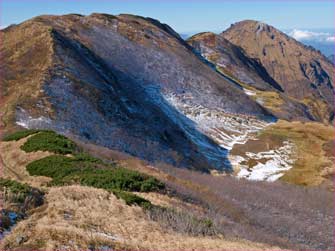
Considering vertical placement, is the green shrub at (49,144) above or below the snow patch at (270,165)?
above

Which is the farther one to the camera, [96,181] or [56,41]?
[56,41]

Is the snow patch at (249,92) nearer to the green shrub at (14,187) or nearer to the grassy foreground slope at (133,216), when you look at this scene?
the grassy foreground slope at (133,216)

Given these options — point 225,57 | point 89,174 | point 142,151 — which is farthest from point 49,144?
point 225,57

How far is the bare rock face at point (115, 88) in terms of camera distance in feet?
190

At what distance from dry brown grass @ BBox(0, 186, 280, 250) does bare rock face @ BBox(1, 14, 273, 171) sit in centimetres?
3066

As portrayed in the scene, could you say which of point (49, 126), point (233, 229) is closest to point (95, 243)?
point (233, 229)

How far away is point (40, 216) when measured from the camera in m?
17.4

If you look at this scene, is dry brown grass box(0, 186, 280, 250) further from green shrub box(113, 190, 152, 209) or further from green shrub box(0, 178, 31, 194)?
green shrub box(0, 178, 31, 194)

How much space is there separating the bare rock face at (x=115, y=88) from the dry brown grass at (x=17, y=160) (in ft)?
38.4

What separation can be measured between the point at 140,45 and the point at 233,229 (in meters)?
101

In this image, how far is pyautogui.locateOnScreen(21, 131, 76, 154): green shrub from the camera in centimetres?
3366

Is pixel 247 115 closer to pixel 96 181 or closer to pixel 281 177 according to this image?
pixel 281 177

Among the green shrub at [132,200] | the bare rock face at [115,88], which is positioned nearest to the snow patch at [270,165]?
the bare rock face at [115,88]

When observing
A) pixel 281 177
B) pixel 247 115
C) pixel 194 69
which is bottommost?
pixel 281 177
